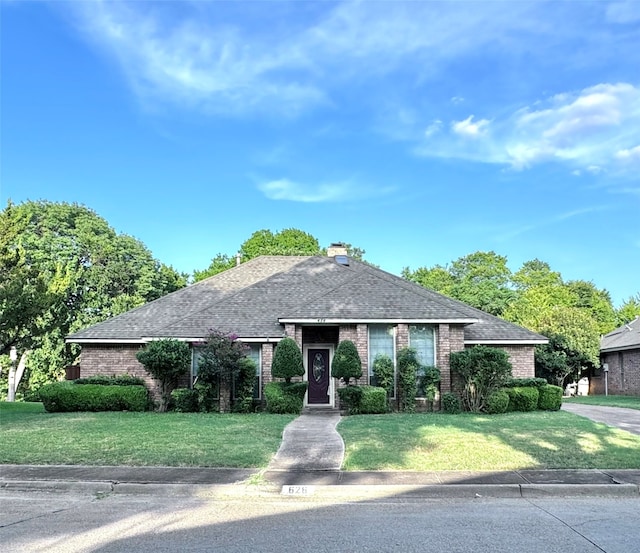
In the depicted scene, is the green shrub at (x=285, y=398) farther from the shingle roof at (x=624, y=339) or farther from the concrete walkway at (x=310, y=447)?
the shingle roof at (x=624, y=339)

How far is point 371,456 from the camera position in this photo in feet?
30.0

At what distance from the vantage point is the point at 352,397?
1662cm

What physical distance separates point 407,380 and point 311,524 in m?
11.9

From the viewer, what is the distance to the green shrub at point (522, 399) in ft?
56.9

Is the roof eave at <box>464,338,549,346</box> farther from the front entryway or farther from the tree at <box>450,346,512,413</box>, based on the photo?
the front entryway

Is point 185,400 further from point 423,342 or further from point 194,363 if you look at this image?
point 423,342

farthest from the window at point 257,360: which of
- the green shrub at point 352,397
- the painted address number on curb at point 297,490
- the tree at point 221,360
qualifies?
the painted address number on curb at point 297,490

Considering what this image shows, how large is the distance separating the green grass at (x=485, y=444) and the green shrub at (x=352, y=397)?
2356mm

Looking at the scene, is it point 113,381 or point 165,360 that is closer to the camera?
point 165,360

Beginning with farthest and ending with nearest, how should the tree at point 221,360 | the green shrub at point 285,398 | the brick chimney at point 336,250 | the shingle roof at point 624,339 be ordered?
the shingle roof at point 624,339
the brick chimney at point 336,250
the tree at point 221,360
the green shrub at point 285,398

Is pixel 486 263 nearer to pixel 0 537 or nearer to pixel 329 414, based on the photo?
pixel 329 414

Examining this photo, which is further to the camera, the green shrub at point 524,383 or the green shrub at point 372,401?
the green shrub at point 524,383

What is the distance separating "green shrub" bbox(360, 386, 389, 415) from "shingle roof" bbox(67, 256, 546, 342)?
2436 millimetres

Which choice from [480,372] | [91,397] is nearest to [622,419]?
[480,372]
